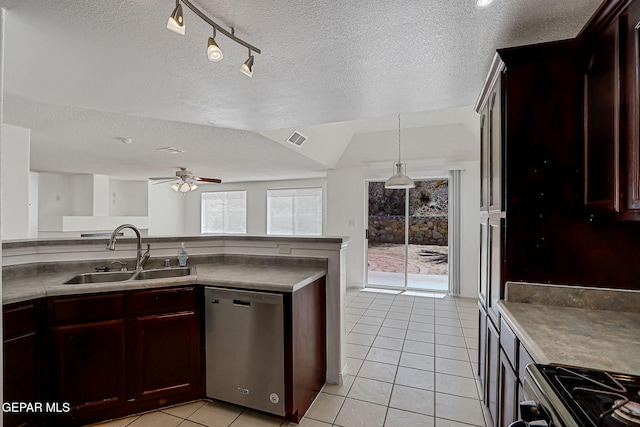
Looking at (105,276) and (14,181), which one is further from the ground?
(14,181)

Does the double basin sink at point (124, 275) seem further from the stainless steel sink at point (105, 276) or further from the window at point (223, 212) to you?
the window at point (223, 212)

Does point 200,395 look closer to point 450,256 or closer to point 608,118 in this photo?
point 608,118

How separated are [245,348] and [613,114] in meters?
2.36

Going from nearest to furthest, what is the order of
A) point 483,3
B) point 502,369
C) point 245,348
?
point 483,3
point 502,369
point 245,348

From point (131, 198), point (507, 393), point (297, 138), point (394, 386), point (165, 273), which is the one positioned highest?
point (297, 138)

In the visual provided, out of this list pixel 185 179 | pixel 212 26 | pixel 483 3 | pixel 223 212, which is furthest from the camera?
pixel 223 212

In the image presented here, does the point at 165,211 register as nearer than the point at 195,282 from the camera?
No

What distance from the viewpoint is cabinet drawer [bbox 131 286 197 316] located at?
195 centimetres

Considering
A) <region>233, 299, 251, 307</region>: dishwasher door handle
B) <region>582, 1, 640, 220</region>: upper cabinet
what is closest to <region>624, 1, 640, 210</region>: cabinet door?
<region>582, 1, 640, 220</region>: upper cabinet

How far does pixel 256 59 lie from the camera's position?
1.66 meters

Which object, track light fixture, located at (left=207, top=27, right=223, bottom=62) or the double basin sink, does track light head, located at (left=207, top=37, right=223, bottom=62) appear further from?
the double basin sink

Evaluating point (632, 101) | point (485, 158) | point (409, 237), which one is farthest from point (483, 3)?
point (409, 237)

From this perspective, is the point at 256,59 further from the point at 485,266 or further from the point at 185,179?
the point at 185,179

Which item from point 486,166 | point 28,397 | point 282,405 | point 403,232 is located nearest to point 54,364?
point 28,397
